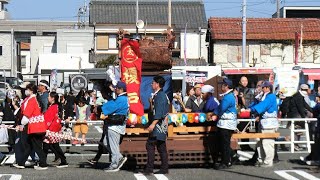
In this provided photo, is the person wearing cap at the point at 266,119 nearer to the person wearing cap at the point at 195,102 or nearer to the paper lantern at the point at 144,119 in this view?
the paper lantern at the point at 144,119

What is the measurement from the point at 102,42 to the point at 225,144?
180ft

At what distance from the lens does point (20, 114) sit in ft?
47.3

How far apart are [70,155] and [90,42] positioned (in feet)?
171

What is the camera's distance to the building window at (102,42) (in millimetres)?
67312

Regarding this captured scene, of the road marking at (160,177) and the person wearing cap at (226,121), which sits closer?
the road marking at (160,177)

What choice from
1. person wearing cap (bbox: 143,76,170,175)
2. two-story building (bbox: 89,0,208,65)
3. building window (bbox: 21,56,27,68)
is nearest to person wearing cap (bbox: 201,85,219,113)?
person wearing cap (bbox: 143,76,170,175)

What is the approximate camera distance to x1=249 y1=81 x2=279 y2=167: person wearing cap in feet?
45.5

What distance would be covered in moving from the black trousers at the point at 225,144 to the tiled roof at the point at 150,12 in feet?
184

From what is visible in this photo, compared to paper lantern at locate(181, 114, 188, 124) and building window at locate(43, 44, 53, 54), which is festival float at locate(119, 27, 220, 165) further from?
building window at locate(43, 44, 53, 54)

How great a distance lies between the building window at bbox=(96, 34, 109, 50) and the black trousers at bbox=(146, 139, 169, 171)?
5476 centimetres

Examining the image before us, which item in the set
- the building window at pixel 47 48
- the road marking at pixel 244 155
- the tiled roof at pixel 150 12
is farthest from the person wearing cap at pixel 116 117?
the building window at pixel 47 48

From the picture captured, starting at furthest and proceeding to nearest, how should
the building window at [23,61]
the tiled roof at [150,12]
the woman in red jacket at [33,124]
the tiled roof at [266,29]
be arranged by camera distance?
the building window at [23,61], the tiled roof at [150,12], the tiled roof at [266,29], the woman in red jacket at [33,124]

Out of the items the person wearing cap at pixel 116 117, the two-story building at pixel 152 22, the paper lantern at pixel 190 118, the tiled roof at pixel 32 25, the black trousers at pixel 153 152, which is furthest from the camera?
the tiled roof at pixel 32 25

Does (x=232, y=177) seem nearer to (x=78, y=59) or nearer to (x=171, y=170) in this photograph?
(x=171, y=170)
